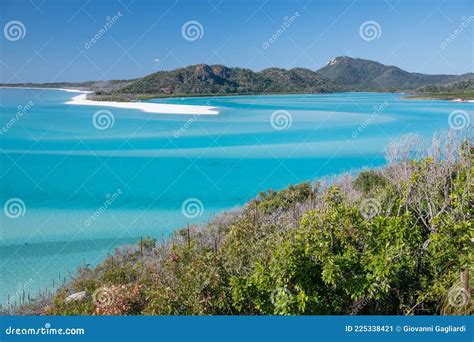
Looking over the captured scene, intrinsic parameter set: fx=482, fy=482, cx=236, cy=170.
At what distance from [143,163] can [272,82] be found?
22.6 m

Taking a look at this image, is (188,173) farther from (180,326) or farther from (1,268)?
(180,326)

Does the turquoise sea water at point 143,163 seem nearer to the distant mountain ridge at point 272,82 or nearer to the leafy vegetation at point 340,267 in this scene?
the distant mountain ridge at point 272,82

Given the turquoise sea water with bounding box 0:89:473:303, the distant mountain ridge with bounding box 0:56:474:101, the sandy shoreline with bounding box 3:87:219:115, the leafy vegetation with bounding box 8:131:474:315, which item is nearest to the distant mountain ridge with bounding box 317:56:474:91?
the distant mountain ridge with bounding box 0:56:474:101

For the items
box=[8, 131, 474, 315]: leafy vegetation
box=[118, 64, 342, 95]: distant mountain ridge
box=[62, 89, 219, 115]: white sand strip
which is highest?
box=[118, 64, 342, 95]: distant mountain ridge

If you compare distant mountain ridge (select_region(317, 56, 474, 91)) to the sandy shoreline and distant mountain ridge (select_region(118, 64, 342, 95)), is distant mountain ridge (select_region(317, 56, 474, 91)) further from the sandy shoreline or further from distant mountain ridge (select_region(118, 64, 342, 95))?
the sandy shoreline

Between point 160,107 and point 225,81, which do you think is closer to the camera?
point 160,107

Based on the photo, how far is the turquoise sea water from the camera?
1376 cm

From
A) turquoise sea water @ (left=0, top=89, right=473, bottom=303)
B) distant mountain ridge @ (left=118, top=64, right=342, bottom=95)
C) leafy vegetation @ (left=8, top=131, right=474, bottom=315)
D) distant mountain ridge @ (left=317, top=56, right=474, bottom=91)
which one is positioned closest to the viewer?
leafy vegetation @ (left=8, top=131, right=474, bottom=315)

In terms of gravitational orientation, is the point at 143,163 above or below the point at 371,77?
below

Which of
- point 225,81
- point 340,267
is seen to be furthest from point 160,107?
point 340,267

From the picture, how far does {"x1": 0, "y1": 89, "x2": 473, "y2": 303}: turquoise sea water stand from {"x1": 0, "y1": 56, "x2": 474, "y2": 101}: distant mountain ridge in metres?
1.66

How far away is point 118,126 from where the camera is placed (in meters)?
32.9

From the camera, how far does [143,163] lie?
81.4 ft

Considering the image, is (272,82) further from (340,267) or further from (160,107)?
(340,267)
